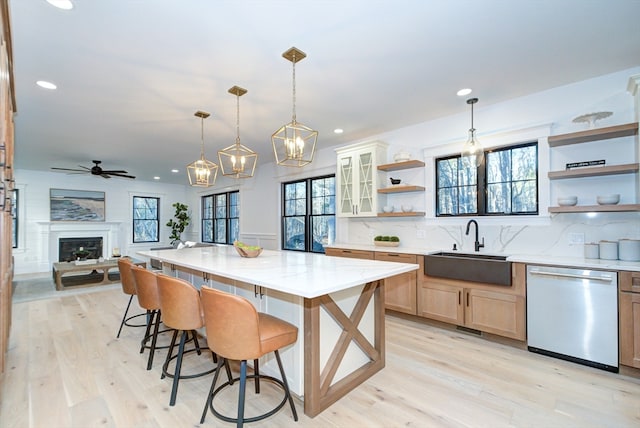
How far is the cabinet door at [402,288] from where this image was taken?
142 inches

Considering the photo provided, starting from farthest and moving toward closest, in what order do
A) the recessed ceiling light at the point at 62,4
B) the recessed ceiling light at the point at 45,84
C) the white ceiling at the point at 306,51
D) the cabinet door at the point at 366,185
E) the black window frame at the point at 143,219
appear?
1. the black window frame at the point at 143,219
2. the cabinet door at the point at 366,185
3. the recessed ceiling light at the point at 45,84
4. the white ceiling at the point at 306,51
5. the recessed ceiling light at the point at 62,4

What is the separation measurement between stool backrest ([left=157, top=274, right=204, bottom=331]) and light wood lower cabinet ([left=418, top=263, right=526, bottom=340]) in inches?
101

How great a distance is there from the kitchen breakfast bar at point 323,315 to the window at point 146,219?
7.82 metres

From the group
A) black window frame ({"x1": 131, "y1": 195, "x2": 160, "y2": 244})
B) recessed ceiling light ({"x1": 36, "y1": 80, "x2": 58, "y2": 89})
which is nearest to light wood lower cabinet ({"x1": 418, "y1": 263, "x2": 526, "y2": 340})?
recessed ceiling light ({"x1": 36, "y1": 80, "x2": 58, "y2": 89})

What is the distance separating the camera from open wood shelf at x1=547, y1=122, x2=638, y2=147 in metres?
2.59

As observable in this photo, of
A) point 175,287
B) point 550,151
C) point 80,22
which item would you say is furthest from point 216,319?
point 550,151

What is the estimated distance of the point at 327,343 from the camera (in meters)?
2.10

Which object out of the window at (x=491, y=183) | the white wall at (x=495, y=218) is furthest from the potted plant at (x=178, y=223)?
A: the window at (x=491, y=183)

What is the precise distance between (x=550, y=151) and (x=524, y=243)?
1025 mm

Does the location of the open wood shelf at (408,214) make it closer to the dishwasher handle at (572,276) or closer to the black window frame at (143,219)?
the dishwasher handle at (572,276)

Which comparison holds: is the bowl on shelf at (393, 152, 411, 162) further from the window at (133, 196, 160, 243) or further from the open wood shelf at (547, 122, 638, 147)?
the window at (133, 196, 160, 243)

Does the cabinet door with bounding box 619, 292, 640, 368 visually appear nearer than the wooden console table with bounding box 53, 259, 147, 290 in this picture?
Yes

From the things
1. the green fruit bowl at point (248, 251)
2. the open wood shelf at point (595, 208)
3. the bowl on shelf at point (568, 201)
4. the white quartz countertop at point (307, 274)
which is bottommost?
the white quartz countertop at point (307, 274)

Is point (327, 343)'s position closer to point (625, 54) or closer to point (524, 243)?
point (524, 243)
